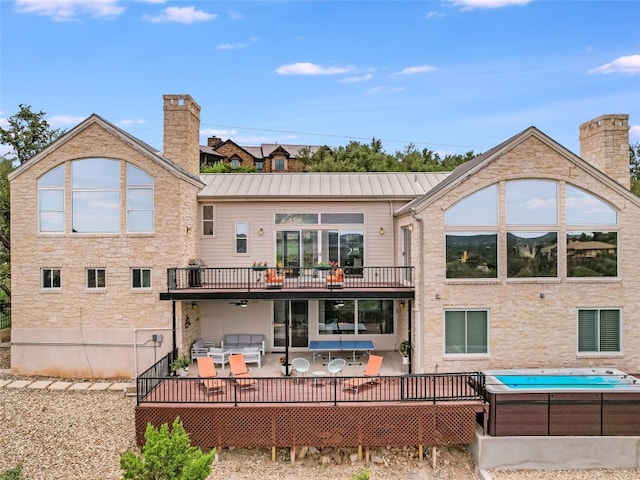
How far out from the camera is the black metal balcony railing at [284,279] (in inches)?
539

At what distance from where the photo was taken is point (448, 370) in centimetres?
1273

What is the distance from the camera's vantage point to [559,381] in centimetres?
1165

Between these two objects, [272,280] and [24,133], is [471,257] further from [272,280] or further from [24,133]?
[24,133]

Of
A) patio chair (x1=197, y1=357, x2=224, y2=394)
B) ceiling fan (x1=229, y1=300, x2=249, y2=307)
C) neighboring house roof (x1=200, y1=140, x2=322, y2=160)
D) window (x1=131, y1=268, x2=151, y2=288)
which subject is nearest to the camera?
patio chair (x1=197, y1=357, x2=224, y2=394)

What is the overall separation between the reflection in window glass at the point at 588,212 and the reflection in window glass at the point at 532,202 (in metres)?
0.55

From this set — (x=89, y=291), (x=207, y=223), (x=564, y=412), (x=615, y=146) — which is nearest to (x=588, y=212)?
(x=615, y=146)

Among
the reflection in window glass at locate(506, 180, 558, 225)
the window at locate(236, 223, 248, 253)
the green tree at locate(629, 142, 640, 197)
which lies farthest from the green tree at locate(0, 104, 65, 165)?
the green tree at locate(629, 142, 640, 197)

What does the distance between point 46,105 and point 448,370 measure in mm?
21675

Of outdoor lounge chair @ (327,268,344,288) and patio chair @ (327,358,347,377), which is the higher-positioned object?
outdoor lounge chair @ (327,268,344,288)

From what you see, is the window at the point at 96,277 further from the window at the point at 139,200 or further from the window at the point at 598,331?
the window at the point at 598,331

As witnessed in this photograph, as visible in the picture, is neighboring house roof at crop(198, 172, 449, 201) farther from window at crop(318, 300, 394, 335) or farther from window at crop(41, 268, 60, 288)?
window at crop(41, 268, 60, 288)

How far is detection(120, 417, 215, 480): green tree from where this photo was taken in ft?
21.1

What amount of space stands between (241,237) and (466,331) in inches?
345

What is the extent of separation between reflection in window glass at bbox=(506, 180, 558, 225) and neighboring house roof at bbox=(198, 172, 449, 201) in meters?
4.00
